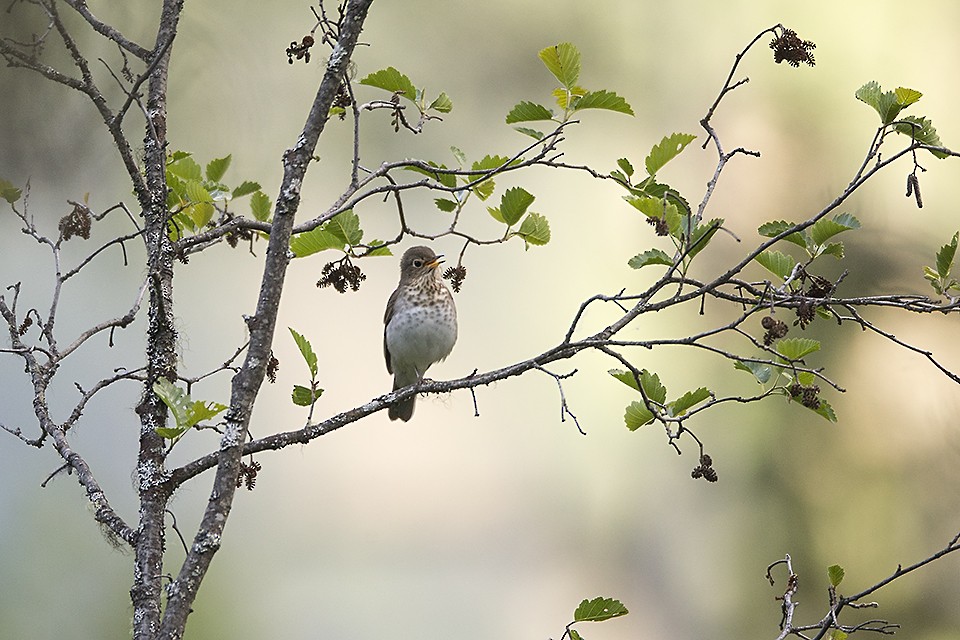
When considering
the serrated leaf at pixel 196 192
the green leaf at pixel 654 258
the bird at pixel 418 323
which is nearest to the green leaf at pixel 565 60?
the green leaf at pixel 654 258

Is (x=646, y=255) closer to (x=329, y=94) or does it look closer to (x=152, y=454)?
(x=329, y=94)

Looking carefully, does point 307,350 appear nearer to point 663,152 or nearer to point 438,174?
point 438,174

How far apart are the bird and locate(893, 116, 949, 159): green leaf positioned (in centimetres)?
144

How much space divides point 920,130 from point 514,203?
550 mm

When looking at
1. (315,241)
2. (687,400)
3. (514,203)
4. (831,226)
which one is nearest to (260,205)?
(315,241)

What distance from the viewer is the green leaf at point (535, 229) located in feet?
5.13

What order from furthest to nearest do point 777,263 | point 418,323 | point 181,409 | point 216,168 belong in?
point 418,323, point 216,168, point 777,263, point 181,409

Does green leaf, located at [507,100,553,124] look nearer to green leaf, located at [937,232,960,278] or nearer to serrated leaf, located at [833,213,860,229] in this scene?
serrated leaf, located at [833,213,860,229]

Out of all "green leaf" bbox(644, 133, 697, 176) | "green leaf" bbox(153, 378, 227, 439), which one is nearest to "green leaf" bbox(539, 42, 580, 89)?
"green leaf" bbox(644, 133, 697, 176)

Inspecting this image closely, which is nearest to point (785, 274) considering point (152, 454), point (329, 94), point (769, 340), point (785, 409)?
point (769, 340)

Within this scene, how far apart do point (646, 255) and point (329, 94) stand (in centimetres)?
46

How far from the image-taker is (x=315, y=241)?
147cm

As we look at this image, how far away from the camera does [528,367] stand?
138cm

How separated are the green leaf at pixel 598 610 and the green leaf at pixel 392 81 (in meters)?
0.75
